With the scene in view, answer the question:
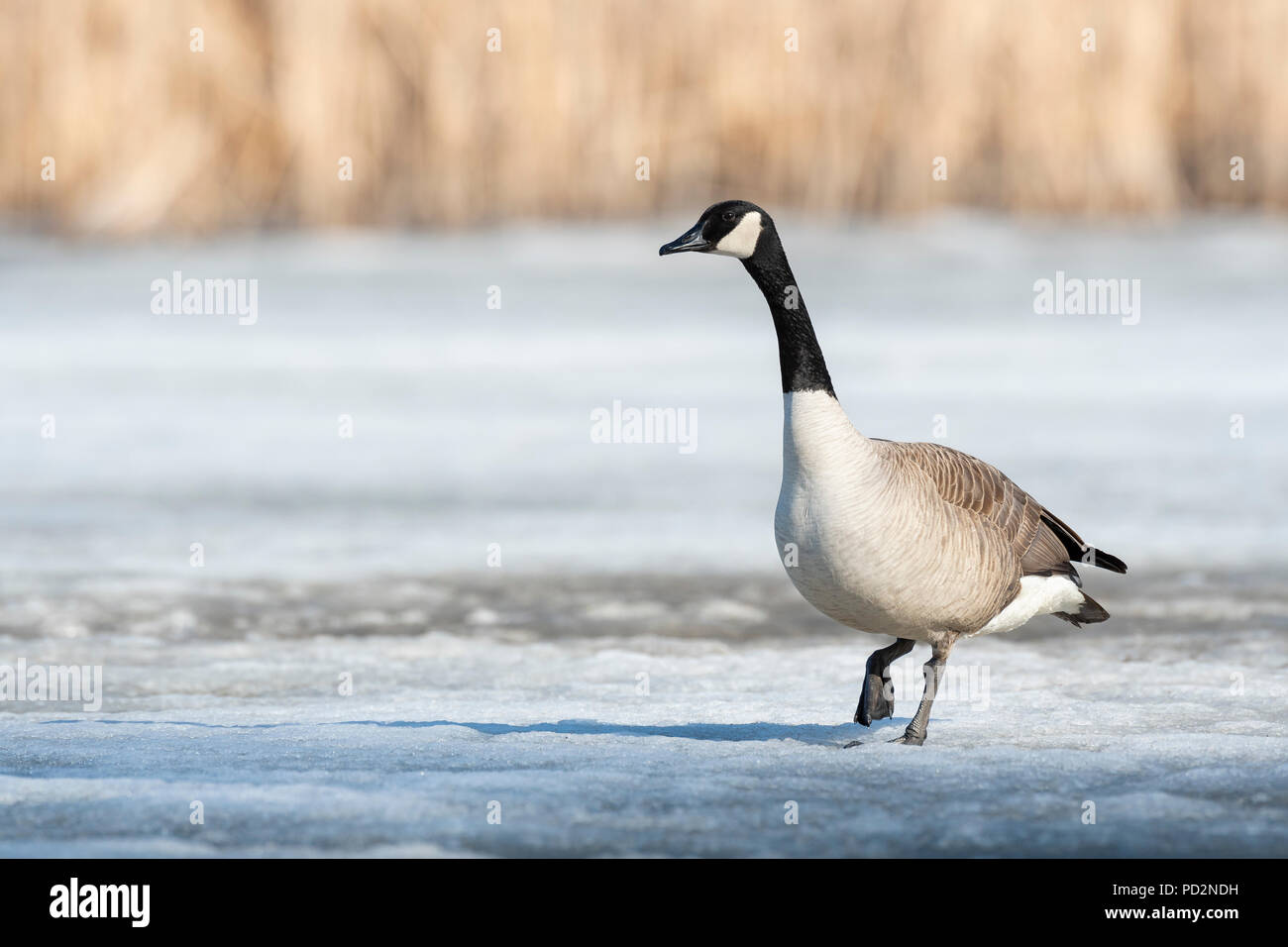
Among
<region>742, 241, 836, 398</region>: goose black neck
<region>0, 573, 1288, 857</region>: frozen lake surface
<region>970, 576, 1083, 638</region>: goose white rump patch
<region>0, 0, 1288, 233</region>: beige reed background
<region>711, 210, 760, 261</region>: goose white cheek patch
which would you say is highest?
<region>0, 0, 1288, 233</region>: beige reed background

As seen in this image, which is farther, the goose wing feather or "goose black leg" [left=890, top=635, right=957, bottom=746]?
the goose wing feather

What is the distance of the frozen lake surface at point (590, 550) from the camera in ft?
13.1

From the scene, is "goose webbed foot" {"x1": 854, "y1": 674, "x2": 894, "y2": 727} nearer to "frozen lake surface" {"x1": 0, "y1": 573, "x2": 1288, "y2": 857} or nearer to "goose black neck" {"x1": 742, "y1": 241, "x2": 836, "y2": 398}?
"frozen lake surface" {"x1": 0, "y1": 573, "x2": 1288, "y2": 857}

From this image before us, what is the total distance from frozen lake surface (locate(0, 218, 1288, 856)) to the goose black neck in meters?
1.04

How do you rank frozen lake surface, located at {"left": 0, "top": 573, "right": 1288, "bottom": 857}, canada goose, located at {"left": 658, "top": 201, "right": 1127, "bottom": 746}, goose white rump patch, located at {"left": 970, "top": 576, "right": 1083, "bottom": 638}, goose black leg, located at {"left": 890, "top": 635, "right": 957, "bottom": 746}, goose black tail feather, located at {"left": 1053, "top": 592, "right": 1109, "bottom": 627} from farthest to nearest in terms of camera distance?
goose black tail feather, located at {"left": 1053, "top": 592, "right": 1109, "bottom": 627} < goose white rump patch, located at {"left": 970, "top": 576, "right": 1083, "bottom": 638} < goose black leg, located at {"left": 890, "top": 635, "right": 957, "bottom": 746} < canada goose, located at {"left": 658, "top": 201, "right": 1127, "bottom": 746} < frozen lake surface, located at {"left": 0, "top": 573, "right": 1288, "bottom": 857}

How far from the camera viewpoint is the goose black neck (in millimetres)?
4543

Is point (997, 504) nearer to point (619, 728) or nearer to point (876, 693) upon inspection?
point (876, 693)

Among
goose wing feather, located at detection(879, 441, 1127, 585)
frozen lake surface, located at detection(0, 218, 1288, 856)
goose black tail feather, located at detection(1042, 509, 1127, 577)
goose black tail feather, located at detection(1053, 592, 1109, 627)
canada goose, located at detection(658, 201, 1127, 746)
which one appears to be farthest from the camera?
goose black tail feather, located at detection(1053, 592, 1109, 627)

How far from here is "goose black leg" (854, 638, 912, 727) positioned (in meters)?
4.78

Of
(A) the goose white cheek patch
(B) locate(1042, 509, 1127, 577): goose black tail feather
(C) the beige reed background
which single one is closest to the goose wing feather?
(B) locate(1042, 509, 1127, 577): goose black tail feather

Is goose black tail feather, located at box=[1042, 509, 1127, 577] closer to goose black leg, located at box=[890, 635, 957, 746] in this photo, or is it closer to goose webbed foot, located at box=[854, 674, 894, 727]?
goose black leg, located at box=[890, 635, 957, 746]

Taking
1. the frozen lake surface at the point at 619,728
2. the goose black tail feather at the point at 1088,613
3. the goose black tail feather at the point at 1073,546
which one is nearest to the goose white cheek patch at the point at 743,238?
the goose black tail feather at the point at 1073,546

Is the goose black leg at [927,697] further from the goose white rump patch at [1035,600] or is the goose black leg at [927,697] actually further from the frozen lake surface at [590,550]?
the goose white rump patch at [1035,600]

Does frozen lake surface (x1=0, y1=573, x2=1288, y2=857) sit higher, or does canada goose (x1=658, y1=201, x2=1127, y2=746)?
canada goose (x1=658, y1=201, x2=1127, y2=746)
